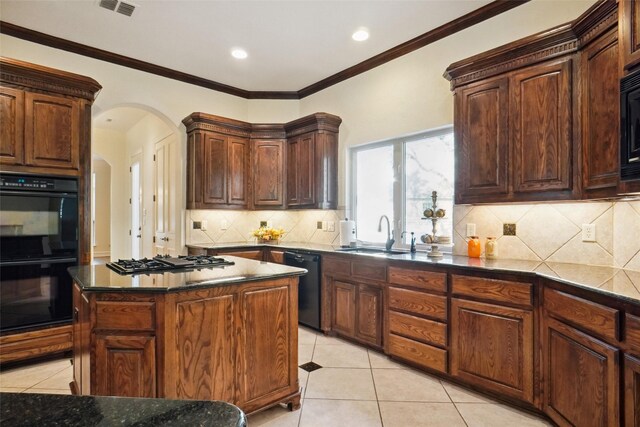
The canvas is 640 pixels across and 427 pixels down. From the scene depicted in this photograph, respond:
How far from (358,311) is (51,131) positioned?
3181 millimetres

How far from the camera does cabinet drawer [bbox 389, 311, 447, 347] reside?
2646 millimetres

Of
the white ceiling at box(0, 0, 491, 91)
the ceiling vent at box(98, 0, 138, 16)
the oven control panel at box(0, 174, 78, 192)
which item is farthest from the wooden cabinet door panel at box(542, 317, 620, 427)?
the ceiling vent at box(98, 0, 138, 16)

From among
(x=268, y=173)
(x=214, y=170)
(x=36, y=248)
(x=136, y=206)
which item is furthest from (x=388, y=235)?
(x=136, y=206)

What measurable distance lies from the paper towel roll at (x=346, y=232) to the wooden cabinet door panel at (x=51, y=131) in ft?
8.84

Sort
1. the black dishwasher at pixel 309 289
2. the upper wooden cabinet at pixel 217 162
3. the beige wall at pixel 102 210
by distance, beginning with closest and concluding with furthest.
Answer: the black dishwasher at pixel 309 289 < the upper wooden cabinet at pixel 217 162 < the beige wall at pixel 102 210

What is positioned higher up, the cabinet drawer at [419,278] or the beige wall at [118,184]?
the beige wall at [118,184]

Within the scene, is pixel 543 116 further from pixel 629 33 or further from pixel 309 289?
pixel 309 289

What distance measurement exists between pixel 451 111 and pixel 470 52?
21.2 inches

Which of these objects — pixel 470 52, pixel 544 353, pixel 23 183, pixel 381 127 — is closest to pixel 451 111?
pixel 470 52

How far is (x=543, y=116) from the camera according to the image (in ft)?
7.98

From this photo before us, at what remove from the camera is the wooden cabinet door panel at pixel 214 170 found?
4414mm

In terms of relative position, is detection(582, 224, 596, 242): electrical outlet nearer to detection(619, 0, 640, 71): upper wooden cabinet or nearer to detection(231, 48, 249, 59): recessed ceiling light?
detection(619, 0, 640, 71): upper wooden cabinet

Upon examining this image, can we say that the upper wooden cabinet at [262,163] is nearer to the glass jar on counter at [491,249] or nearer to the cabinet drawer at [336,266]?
the cabinet drawer at [336,266]

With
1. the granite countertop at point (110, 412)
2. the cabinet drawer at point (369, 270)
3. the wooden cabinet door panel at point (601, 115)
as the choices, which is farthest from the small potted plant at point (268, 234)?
the granite countertop at point (110, 412)
